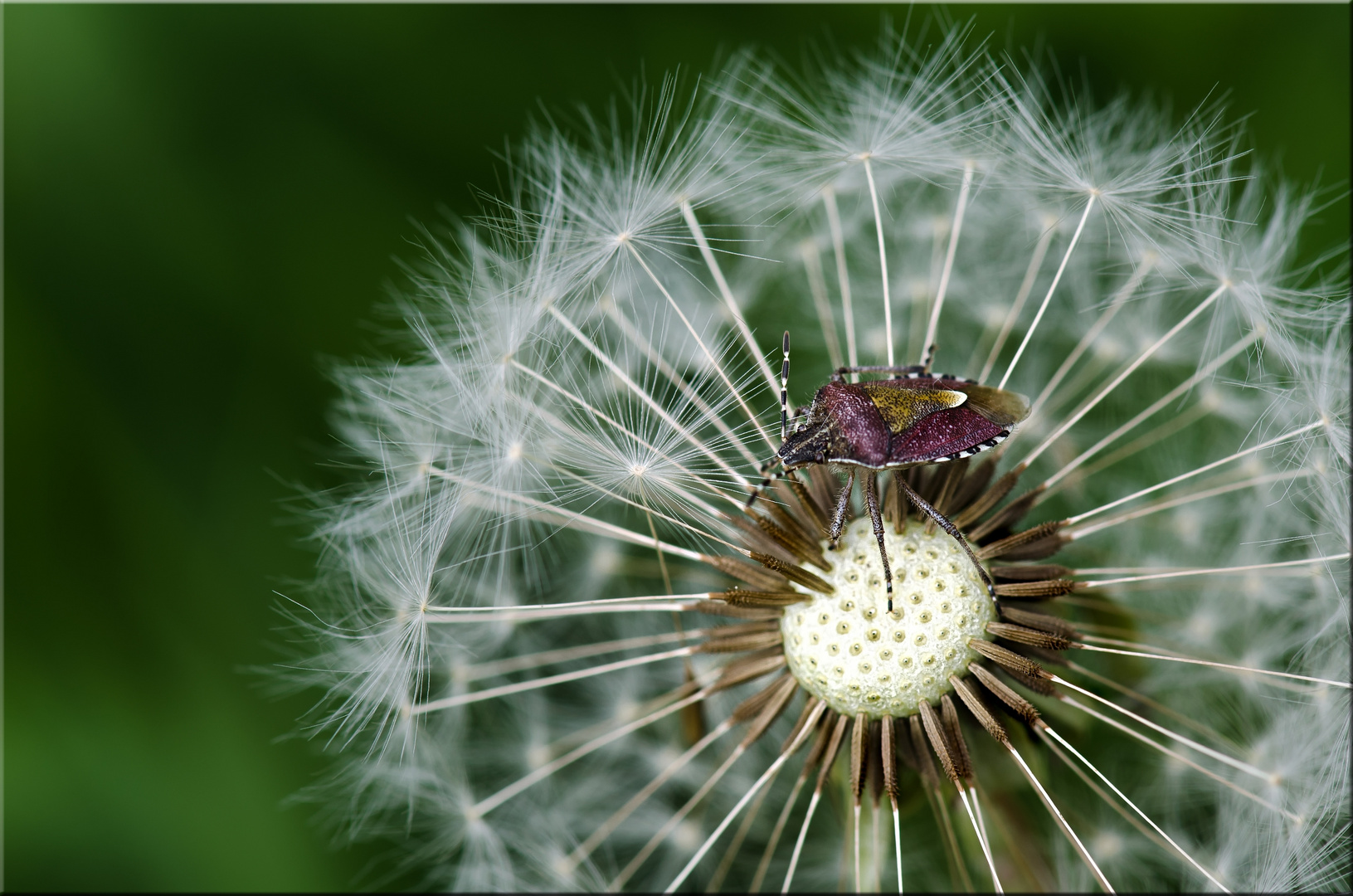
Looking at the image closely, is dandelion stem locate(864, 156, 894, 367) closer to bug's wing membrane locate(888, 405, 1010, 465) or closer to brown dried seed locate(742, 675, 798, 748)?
bug's wing membrane locate(888, 405, 1010, 465)

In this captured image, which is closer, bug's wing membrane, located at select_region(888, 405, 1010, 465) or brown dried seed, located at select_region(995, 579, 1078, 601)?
bug's wing membrane, located at select_region(888, 405, 1010, 465)

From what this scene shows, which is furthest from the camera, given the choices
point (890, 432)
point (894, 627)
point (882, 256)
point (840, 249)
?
point (840, 249)

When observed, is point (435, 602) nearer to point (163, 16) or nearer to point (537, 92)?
point (537, 92)

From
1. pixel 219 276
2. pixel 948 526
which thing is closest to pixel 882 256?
pixel 948 526

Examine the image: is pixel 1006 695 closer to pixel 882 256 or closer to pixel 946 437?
pixel 946 437

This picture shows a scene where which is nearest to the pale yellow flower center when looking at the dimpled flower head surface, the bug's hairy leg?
the dimpled flower head surface

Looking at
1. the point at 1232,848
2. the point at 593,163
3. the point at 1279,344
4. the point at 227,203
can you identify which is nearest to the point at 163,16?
the point at 227,203
